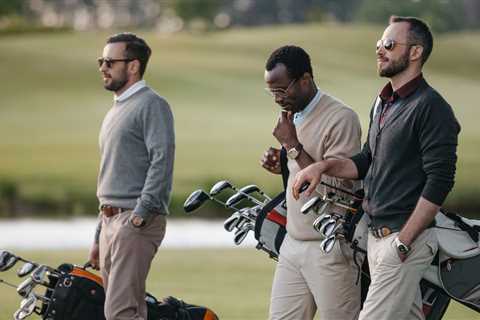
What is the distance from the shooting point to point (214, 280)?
13.4 m

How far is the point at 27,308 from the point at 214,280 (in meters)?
6.20

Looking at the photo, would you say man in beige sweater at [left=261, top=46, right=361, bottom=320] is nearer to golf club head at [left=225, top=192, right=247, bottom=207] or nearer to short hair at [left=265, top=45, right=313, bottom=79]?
short hair at [left=265, top=45, right=313, bottom=79]

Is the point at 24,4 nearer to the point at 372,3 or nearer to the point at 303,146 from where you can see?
the point at 372,3

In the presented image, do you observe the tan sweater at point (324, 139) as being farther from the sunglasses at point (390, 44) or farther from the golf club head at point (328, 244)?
the sunglasses at point (390, 44)

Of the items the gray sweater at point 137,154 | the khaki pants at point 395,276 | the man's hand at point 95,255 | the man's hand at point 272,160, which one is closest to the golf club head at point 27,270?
the man's hand at point 95,255

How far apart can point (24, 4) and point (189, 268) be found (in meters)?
46.0

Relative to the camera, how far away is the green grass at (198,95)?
38.1 metres

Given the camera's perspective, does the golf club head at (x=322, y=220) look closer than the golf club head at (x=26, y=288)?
Yes

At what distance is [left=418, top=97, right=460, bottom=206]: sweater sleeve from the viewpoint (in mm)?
5523

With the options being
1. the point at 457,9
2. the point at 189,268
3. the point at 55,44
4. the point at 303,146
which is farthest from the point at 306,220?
the point at 55,44

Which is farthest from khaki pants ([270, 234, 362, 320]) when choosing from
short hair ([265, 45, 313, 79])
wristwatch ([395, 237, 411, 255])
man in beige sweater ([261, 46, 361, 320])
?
short hair ([265, 45, 313, 79])

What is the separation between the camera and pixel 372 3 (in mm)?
55938

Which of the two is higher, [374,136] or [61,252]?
[374,136]

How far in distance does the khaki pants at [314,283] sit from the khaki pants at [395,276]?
47 cm
